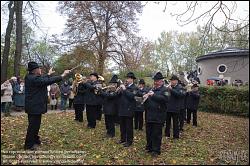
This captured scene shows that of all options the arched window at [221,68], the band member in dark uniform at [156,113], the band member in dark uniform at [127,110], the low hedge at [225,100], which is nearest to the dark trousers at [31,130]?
the band member in dark uniform at [127,110]

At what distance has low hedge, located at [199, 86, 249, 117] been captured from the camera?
60.7 ft

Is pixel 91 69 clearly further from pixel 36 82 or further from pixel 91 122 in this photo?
pixel 36 82

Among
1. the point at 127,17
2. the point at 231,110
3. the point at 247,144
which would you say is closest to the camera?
the point at 247,144

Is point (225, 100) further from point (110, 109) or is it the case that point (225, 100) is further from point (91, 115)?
point (110, 109)

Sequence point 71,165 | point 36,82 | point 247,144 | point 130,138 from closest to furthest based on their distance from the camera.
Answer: point 71,165, point 36,82, point 130,138, point 247,144

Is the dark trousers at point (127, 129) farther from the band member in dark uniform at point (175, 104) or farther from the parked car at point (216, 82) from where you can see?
the parked car at point (216, 82)

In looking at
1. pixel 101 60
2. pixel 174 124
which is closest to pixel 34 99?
pixel 174 124

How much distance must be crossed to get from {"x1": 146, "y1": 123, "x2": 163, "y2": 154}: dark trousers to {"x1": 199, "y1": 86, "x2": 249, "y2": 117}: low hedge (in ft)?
37.6

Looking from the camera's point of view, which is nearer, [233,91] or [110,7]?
[233,91]

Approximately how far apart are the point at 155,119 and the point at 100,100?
367 cm

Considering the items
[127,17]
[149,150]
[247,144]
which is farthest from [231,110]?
[127,17]

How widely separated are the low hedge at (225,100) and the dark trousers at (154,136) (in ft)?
37.6

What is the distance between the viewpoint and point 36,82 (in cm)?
784

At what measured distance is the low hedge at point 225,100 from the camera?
18500 millimetres
